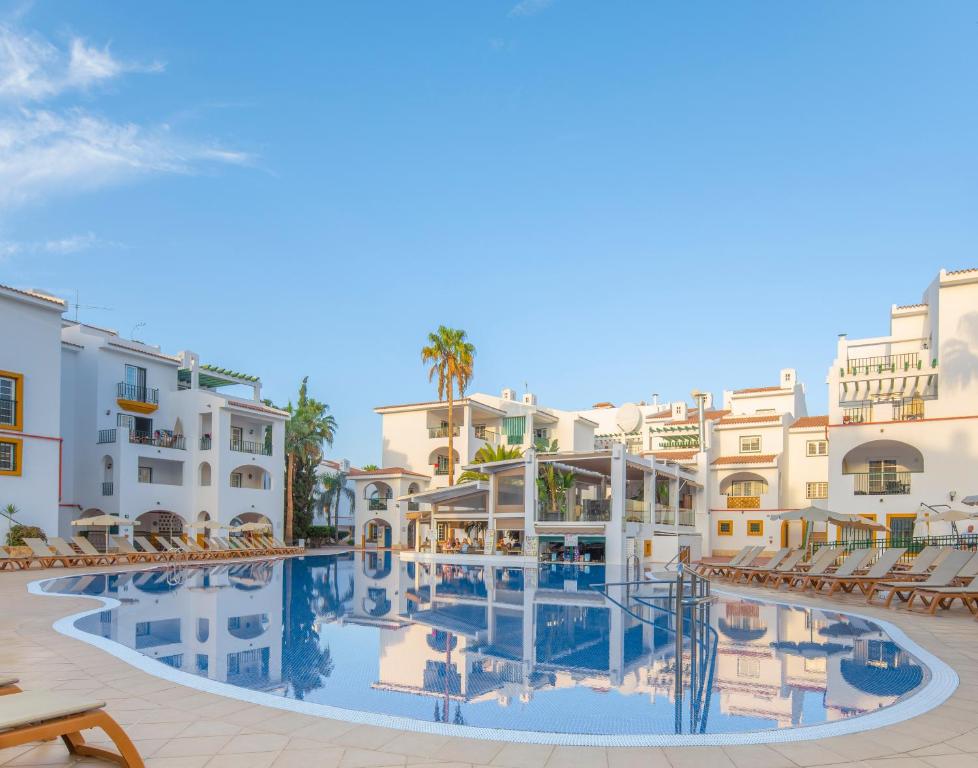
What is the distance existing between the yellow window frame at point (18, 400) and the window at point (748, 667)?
86.1ft

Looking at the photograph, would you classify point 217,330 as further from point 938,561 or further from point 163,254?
point 938,561

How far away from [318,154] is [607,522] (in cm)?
1742

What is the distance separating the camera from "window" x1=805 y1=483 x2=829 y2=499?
3838cm

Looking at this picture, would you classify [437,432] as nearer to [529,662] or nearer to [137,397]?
[137,397]

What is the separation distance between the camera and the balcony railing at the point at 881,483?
30.1m

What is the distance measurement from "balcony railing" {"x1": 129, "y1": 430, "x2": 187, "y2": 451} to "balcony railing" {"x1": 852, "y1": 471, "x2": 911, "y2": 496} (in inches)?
1150

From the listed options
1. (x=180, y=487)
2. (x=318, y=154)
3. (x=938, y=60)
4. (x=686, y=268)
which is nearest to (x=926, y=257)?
(x=686, y=268)

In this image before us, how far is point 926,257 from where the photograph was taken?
3406 cm

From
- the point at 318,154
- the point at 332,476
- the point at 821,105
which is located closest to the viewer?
the point at 821,105

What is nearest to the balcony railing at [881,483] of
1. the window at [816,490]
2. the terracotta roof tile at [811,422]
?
the window at [816,490]

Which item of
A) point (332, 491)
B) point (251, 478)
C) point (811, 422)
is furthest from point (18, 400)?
point (811, 422)

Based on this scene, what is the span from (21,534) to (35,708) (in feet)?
83.7

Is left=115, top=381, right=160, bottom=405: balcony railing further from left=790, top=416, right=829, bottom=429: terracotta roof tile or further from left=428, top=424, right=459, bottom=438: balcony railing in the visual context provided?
left=790, top=416, right=829, bottom=429: terracotta roof tile

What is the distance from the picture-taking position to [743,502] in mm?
37844
